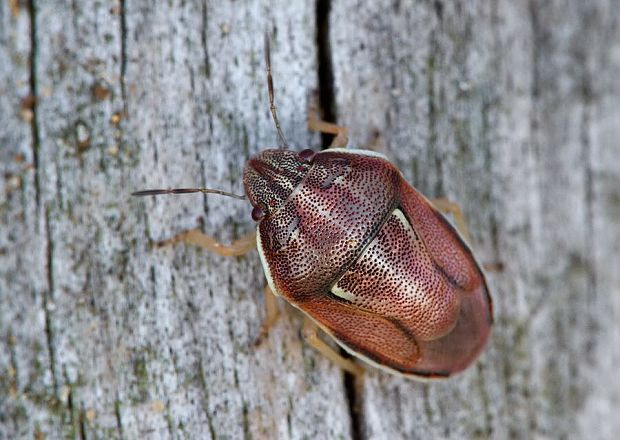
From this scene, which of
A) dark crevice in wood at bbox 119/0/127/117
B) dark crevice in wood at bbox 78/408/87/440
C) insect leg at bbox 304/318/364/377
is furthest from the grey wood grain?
dark crevice in wood at bbox 78/408/87/440

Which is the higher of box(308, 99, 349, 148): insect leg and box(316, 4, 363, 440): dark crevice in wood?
box(316, 4, 363, 440): dark crevice in wood

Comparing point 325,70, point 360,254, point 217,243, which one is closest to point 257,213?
point 217,243

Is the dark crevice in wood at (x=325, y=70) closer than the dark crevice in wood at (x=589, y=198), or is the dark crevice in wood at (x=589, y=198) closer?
the dark crevice in wood at (x=325, y=70)

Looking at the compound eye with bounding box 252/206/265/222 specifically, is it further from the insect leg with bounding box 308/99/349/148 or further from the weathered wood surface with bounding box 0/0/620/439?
the insect leg with bounding box 308/99/349/148

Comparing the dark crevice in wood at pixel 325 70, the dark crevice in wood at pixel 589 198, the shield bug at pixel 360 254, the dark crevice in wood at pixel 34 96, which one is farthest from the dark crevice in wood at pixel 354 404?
the dark crevice in wood at pixel 34 96

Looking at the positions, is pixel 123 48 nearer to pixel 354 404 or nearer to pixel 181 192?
pixel 181 192

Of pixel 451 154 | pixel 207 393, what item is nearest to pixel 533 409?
pixel 451 154

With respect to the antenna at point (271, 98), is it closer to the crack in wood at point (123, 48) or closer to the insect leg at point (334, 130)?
the insect leg at point (334, 130)
